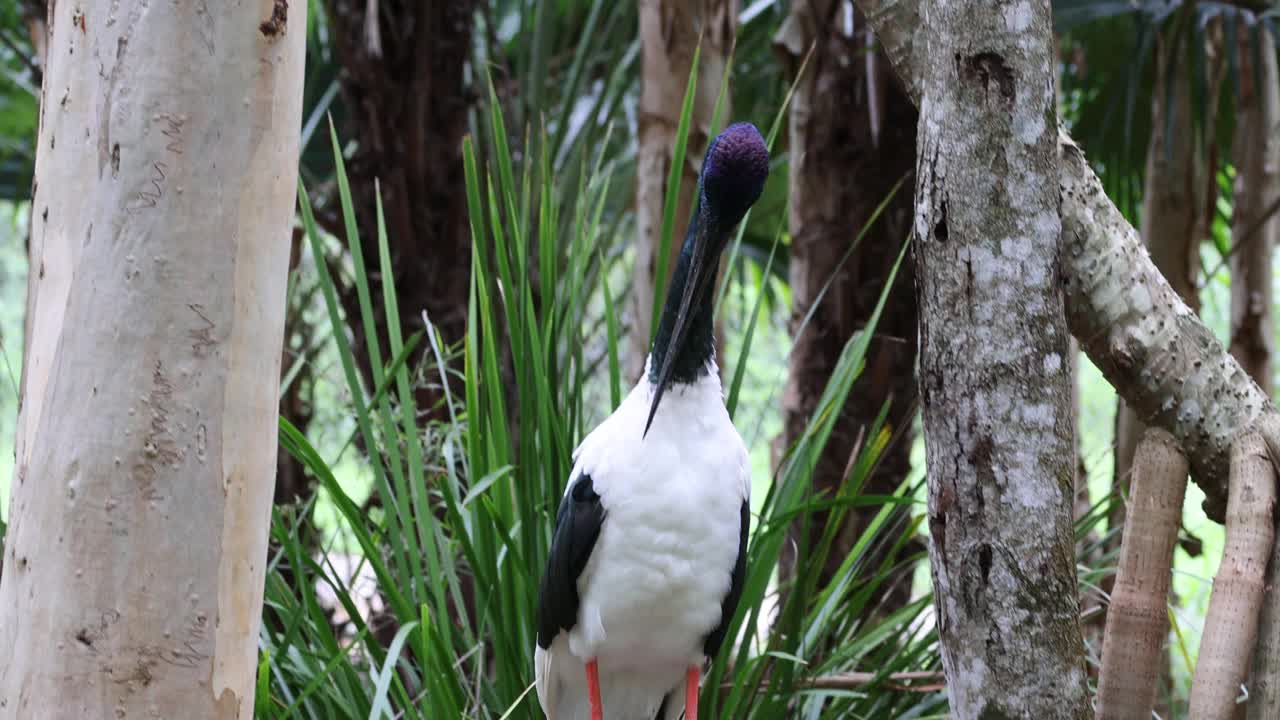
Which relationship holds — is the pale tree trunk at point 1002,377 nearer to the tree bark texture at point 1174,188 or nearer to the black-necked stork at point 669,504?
the black-necked stork at point 669,504

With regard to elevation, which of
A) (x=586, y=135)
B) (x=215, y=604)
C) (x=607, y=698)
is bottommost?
(x=607, y=698)

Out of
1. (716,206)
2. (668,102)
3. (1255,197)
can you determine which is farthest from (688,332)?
(1255,197)

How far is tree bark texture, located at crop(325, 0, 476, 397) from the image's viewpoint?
293 centimetres

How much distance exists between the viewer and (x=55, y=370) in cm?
113

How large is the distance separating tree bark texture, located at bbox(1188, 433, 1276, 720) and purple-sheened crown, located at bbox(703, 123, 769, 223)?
0.66m

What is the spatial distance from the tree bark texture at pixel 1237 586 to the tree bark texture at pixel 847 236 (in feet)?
4.84

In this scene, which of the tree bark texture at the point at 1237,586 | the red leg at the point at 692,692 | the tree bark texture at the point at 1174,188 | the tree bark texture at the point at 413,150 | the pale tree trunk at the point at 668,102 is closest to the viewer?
the tree bark texture at the point at 1237,586

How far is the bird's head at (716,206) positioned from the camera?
1.57 meters

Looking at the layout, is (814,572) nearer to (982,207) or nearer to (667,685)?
(667,685)

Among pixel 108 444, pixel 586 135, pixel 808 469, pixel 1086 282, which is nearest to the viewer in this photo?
pixel 108 444

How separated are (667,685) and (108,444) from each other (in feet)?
3.37

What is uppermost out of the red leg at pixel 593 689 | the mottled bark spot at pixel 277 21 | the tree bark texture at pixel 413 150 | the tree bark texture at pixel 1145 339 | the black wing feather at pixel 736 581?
the tree bark texture at pixel 413 150

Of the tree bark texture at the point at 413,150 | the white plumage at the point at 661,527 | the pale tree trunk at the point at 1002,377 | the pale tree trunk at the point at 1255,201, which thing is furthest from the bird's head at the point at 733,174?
the pale tree trunk at the point at 1255,201

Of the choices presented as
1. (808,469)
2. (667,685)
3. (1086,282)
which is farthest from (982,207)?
(667,685)
